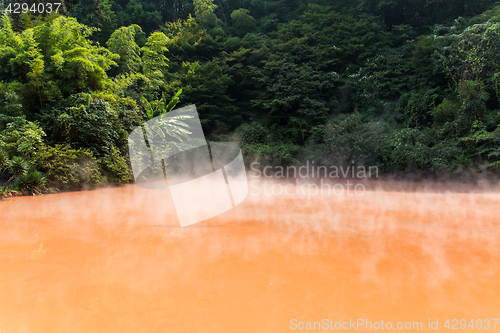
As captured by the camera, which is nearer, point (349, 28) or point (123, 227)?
point (123, 227)

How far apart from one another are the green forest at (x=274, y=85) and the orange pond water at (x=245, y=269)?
3.10 metres

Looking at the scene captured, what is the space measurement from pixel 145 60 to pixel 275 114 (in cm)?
560

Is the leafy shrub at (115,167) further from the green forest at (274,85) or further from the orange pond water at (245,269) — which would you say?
the orange pond water at (245,269)

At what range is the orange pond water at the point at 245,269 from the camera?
211 cm

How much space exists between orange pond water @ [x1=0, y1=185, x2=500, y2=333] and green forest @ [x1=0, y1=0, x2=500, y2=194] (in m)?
3.10

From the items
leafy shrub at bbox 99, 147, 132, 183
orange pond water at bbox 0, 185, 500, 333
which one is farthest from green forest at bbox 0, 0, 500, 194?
orange pond water at bbox 0, 185, 500, 333

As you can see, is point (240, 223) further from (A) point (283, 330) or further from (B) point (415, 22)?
(B) point (415, 22)

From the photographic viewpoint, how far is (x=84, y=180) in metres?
7.45

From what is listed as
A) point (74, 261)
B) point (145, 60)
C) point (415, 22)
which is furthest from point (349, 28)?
point (74, 261)

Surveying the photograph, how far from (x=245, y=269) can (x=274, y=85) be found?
10.5 m

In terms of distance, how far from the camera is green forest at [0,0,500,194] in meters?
7.48

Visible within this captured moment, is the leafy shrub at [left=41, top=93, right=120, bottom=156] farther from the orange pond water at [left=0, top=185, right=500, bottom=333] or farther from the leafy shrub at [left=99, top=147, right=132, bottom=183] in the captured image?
the orange pond water at [left=0, top=185, right=500, bottom=333]

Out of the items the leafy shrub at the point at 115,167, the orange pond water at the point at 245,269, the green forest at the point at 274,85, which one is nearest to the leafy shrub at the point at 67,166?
the green forest at the point at 274,85

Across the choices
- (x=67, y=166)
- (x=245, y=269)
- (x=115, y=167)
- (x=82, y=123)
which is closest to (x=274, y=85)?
(x=115, y=167)
